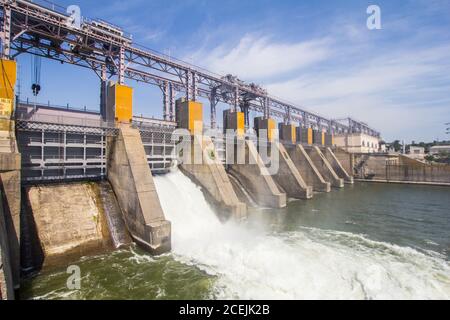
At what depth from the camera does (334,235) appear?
48.5 feet

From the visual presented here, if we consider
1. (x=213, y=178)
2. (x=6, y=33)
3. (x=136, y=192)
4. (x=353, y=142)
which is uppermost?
(x=6, y=33)

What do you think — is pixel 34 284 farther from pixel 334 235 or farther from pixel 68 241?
pixel 334 235

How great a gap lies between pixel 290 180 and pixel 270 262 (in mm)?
18411

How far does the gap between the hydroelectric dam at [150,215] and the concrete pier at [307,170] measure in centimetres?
769

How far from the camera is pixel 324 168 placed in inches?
1521

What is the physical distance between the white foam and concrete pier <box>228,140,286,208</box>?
685cm

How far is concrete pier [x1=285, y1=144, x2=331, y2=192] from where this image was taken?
3281 cm

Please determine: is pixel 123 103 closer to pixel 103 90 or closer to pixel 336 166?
pixel 103 90

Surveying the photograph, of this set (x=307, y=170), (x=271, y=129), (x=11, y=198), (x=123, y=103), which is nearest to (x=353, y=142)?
(x=307, y=170)

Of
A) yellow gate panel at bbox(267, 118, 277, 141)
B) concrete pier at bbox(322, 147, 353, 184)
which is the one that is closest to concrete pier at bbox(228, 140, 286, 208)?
yellow gate panel at bbox(267, 118, 277, 141)

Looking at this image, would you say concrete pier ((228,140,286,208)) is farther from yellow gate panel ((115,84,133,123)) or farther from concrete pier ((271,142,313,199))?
yellow gate panel ((115,84,133,123))
